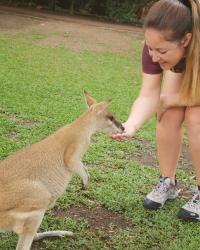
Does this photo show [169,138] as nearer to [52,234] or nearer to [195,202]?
[195,202]

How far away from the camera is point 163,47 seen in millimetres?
2400

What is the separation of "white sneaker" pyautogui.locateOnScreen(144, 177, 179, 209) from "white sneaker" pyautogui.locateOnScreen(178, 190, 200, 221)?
0.50ft

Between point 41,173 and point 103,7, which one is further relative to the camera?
point 103,7

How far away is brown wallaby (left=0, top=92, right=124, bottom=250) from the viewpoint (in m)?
2.11

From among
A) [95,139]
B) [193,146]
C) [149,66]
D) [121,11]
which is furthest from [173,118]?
[121,11]

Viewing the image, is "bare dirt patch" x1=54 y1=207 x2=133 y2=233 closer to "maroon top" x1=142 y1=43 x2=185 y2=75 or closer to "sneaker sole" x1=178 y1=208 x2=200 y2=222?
"sneaker sole" x1=178 y1=208 x2=200 y2=222

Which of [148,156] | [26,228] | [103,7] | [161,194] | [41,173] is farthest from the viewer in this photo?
[103,7]

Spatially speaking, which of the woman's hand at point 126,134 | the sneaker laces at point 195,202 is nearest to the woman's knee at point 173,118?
the woman's hand at point 126,134

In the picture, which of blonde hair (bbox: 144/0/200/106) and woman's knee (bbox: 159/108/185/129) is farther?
woman's knee (bbox: 159/108/185/129)

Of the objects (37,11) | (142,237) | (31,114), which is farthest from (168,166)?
(37,11)

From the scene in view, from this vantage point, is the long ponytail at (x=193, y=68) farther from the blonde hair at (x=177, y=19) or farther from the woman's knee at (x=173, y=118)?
the woman's knee at (x=173, y=118)

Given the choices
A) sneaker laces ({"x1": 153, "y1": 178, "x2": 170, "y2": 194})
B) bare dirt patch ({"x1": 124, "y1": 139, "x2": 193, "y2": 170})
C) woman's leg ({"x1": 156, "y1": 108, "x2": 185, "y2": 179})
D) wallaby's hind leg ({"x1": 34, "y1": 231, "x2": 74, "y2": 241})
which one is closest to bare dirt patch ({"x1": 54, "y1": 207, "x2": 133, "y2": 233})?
wallaby's hind leg ({"x1": 34, "y1": 231, "x2": 74, "y2": 241})

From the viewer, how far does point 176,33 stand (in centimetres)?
237

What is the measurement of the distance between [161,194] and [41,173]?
964mm
